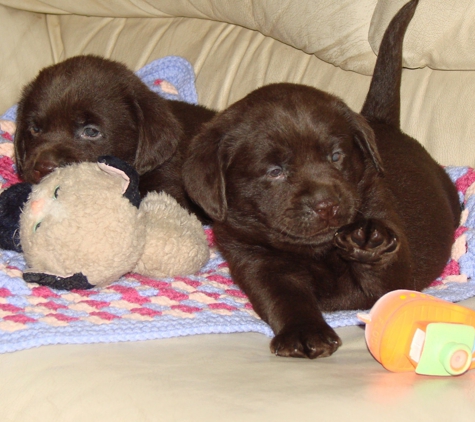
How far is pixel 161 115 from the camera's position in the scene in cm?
314

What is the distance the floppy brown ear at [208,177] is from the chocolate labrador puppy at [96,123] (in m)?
0.63

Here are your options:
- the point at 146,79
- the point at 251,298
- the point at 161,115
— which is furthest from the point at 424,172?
the point at 146,79

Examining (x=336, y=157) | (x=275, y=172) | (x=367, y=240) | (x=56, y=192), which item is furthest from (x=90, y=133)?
(x=367, y=240)

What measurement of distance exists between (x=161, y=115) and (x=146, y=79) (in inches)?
38.1

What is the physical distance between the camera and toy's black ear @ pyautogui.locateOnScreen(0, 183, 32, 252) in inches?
101

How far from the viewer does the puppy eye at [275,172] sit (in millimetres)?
2320

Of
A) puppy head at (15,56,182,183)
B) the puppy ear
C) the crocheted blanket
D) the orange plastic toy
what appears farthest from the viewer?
puppy head at (15,56,182,183)

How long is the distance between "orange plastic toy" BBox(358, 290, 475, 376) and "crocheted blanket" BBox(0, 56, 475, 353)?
0.48 m

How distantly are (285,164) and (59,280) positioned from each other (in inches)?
32.5

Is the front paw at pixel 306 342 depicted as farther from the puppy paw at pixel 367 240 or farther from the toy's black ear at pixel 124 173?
the toy's black ear at pixel 124 173

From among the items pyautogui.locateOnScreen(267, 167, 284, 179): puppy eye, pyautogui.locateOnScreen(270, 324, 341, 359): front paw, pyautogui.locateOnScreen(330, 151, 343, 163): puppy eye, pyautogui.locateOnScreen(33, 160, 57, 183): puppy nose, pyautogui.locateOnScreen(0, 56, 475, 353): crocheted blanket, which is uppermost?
pyautogui.locateOnScreen(330, 151, 343, 163): puppy eye

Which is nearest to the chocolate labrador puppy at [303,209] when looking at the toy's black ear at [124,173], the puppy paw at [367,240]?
the puppy paw at [367,240]

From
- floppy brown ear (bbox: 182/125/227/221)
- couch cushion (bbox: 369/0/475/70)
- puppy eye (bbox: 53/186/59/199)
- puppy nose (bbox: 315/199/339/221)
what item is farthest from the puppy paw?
couch cushion (bbox: 369/0/475/70)

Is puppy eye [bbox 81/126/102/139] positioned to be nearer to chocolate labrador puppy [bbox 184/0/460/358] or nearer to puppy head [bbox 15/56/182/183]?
puppy head [bbox 15/56/182/183]
